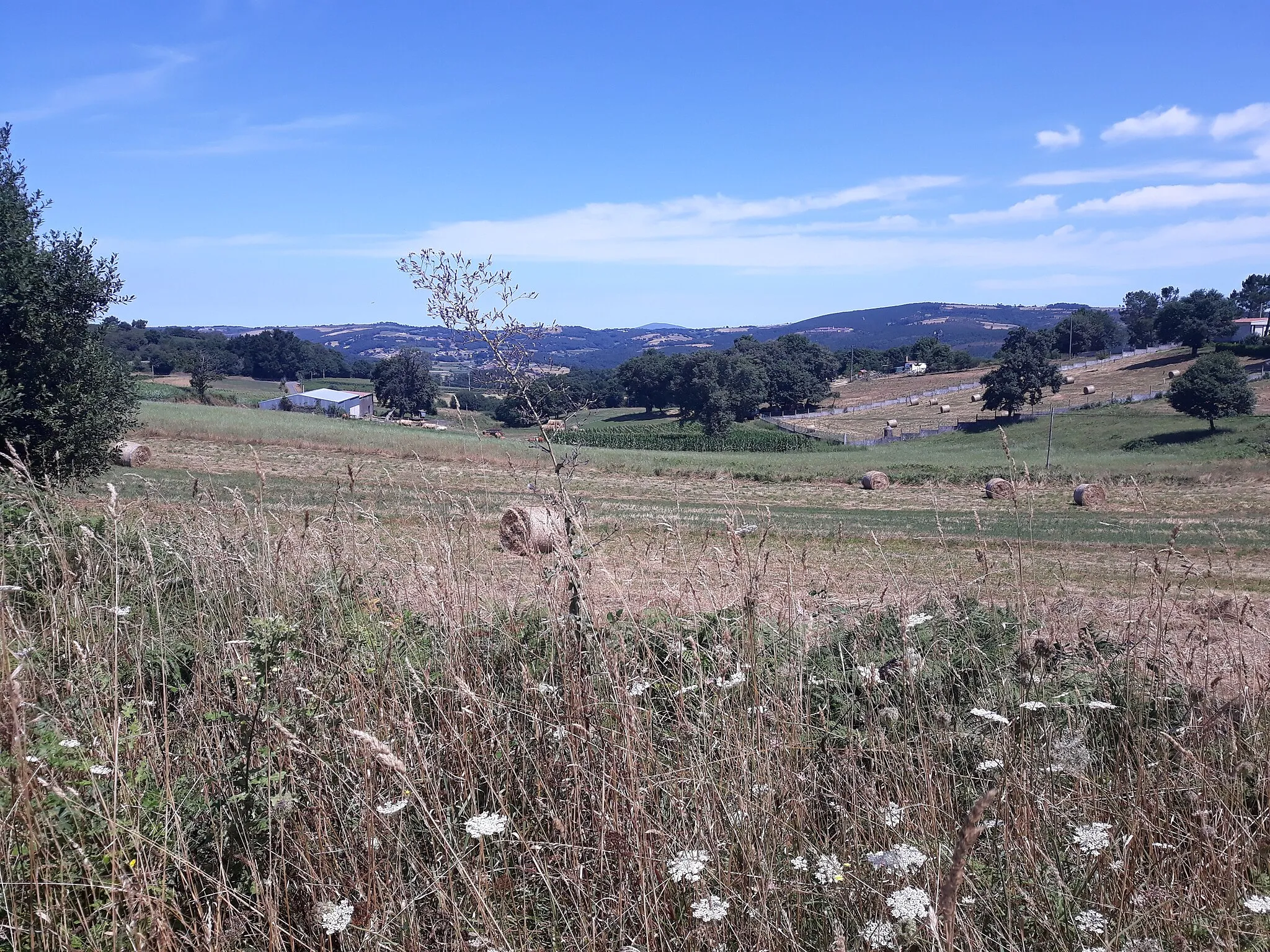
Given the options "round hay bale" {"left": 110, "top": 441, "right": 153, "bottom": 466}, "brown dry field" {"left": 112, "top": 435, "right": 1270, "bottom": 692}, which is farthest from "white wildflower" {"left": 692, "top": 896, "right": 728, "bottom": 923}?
"round hay bale" {"left": 110, "top": 441, "right": 153, "bottom": 466}

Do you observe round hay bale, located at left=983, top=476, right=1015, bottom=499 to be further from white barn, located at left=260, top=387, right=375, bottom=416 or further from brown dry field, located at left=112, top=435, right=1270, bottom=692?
white barn, located at left=260, top=387, right=375, bottom=416

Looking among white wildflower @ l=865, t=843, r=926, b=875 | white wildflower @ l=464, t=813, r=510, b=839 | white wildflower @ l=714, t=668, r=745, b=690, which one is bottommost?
white wildflower @ l=865, t=843, r=926, b=875

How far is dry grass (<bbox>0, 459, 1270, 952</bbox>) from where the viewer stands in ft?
7.73

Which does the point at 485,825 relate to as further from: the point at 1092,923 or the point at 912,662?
the point at 912,662

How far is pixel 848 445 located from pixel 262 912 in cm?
7449

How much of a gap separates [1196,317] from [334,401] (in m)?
112

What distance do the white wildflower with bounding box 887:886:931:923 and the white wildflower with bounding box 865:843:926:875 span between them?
0.31ft

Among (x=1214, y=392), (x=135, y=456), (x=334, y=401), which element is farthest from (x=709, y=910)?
(x=334, y=401)

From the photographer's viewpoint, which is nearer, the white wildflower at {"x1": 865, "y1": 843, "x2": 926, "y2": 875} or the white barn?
the white wildflower at {"x1": 865, "y1": 843, "x2": 926, "y2": 875}

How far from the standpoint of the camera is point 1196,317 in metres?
118

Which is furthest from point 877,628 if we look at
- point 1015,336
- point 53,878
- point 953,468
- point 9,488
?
point 1015,336

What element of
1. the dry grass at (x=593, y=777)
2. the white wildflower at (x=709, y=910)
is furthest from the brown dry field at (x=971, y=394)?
the white wildflower at (x=709, y=910)

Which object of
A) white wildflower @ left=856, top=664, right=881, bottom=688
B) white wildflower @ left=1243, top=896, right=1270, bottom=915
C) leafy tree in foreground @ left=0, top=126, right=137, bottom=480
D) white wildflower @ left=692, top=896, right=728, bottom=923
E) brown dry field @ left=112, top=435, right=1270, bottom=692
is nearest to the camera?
white wildflower @ left=692, top=896, right=728, bottom=923

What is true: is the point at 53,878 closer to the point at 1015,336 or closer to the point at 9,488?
the point at 9,488
